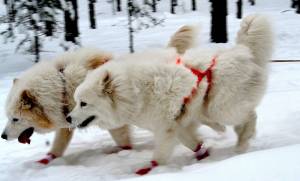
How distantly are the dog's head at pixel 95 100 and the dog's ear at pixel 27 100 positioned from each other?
638 mm

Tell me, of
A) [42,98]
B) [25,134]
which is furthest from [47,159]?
[42,98]

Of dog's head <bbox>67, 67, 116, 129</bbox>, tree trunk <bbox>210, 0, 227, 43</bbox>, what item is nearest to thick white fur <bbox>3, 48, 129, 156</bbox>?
dog's head <bbox>67, 67, 116, 129</bbox>

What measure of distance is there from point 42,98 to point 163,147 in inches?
59.8

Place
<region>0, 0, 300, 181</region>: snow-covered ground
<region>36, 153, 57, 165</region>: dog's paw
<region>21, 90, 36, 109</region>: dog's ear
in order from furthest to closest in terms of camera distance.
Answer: <region>36, 153, 57, 165</region>: dog's paw, <region>21, 90, 36, 109</region>: dog's ear, <region>0, 0, 300, 181</region>: snow-covered ground

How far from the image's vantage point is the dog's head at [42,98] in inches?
189

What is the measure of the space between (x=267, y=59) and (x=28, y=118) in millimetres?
2854

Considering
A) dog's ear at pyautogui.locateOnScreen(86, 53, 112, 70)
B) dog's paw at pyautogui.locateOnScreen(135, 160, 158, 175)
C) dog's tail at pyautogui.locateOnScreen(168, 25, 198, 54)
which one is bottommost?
dog's paw at pyautogui.locateOnScreen(135, 160, 158, 175)

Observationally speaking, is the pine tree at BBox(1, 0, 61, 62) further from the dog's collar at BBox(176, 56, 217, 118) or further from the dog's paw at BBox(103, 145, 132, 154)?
the dog's collar at BBox(176, 56, 217, 118)

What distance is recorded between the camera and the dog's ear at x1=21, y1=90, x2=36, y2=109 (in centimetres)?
473

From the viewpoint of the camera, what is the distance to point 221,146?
5.35 metres

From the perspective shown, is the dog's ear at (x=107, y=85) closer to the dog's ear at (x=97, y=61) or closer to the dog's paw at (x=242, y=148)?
the dog's ear at (x=97, y=61)

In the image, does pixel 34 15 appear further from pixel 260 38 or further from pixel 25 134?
pixel 260 38

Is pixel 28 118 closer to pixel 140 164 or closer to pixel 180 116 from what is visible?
pixel 140 164

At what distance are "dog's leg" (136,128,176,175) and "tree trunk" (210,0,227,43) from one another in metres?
10.5
